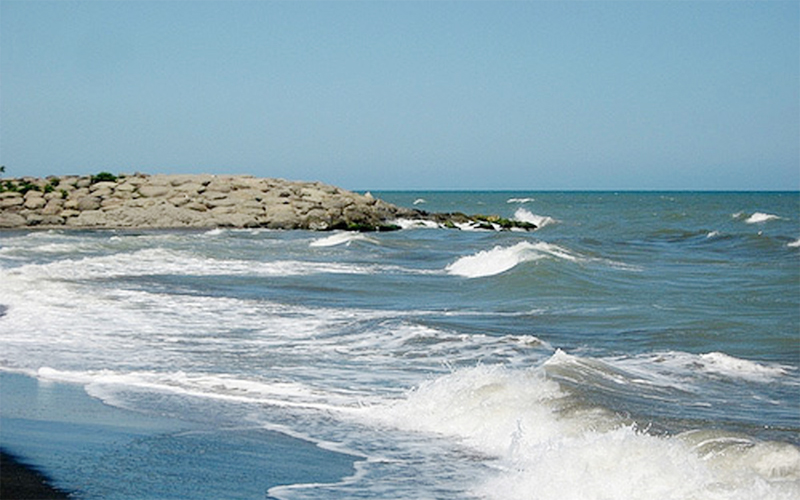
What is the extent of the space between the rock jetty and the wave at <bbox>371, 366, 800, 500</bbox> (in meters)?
33.5

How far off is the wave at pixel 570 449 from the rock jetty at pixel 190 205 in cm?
3349

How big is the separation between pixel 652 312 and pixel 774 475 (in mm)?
10727

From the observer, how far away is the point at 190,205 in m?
44.7

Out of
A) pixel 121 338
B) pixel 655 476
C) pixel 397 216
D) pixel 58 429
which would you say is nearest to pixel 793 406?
pixel 655 476

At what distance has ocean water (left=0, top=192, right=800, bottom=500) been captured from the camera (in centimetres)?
756

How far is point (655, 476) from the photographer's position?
714 centimetres

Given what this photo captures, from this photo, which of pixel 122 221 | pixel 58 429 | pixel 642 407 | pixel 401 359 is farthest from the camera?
pixel 122 221

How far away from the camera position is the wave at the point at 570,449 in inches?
279

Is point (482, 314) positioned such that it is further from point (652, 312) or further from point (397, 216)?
point (397, 216)

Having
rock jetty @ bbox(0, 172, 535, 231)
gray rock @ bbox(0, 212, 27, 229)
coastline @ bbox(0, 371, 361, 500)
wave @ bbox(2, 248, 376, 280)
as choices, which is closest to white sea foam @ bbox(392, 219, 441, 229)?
rock jetty @ bbox(0, 172, 535, 231)

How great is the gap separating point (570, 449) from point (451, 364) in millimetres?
4963

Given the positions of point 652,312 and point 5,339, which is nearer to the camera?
point 5,339

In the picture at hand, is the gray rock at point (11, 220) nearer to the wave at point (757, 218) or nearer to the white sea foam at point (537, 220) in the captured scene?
the white sea foam at point (537, 220)

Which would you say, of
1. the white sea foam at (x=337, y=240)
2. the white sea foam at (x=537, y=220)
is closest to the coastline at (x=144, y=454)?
the white sea foam at (x=337, y=240)
